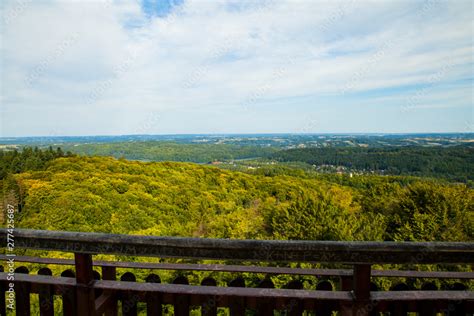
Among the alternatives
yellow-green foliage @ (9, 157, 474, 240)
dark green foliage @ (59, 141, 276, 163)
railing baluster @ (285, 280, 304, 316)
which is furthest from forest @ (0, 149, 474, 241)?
dark green foliage @ (59, 141, 276, 163)

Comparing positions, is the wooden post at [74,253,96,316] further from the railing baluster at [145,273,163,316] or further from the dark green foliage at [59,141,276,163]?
the dark green foliage at [59,141,276,163]

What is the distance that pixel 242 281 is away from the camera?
80.6 inches

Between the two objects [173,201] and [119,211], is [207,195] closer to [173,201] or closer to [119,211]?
[173,201]

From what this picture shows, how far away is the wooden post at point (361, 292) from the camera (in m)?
1.66

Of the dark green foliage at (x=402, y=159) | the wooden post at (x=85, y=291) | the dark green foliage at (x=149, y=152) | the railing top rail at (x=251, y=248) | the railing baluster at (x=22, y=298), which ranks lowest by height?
the dark green foliage at (x=402, y=159)

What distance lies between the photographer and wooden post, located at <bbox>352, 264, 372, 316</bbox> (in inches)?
65.2

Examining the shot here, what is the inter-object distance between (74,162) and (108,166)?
4.36 metres

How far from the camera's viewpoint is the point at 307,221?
2012 cm

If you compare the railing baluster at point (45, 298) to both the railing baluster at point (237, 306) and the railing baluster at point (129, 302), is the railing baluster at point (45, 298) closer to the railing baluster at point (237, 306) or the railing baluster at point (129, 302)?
the railing baluster at point (129, 302)

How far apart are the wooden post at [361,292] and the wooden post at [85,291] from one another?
1.53m

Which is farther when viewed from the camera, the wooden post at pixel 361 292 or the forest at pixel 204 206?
the forest at pixel 204 206

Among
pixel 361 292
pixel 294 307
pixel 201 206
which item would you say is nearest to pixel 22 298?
pixel 294 307

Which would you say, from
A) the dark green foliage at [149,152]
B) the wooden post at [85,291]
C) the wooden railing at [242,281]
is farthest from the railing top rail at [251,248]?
the dark green foliage at [149,152]

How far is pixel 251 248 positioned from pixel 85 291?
1054mm
